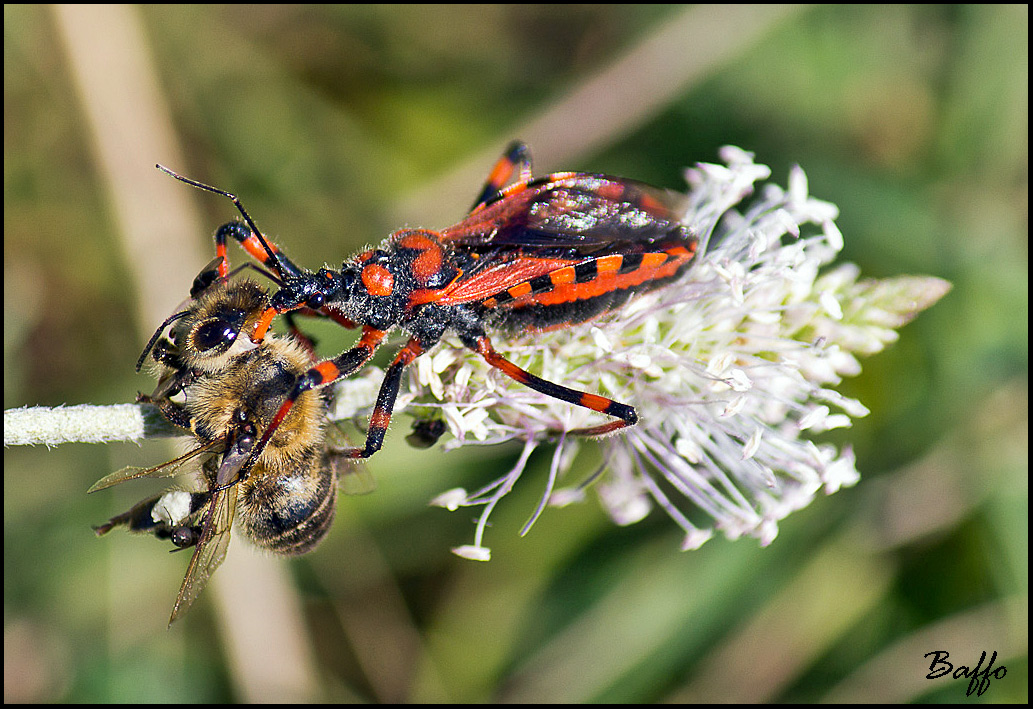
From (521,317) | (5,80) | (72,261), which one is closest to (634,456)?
(521,317)

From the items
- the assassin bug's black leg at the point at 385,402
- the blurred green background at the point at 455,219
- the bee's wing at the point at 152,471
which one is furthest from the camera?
the blurred green background at the point at 455,219

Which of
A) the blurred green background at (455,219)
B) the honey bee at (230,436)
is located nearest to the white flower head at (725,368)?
the honey bee at (230,436)

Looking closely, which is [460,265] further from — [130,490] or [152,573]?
[152,573]

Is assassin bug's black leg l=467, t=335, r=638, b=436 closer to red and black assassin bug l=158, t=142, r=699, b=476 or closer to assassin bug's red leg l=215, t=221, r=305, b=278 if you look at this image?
red and black assassin bug l=158, t=142, r=699, b=476

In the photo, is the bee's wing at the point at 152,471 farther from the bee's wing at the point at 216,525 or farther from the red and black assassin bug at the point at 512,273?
the red and black assassin bug at the point at 512,273

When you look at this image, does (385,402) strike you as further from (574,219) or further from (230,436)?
(574,219)

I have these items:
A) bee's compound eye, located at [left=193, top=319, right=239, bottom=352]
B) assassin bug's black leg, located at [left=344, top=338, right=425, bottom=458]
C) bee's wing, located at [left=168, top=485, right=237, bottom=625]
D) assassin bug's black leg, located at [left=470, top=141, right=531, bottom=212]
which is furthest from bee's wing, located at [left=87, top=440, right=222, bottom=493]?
assassin bug's black leg, located at [left=470, top=141, right=531, bottom=212]

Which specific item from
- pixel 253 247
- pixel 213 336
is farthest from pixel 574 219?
pixel 213 336
